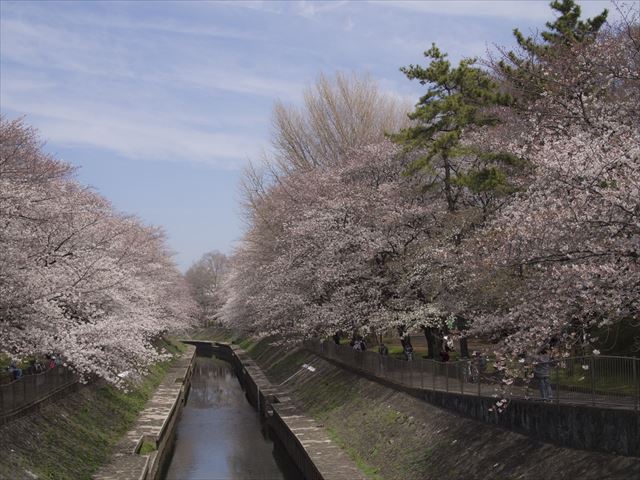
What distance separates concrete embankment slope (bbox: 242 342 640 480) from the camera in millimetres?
14242

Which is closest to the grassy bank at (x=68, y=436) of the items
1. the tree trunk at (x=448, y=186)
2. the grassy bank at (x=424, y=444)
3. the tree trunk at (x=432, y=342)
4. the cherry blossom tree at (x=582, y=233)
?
the grassy bank at (x=424, y=444)

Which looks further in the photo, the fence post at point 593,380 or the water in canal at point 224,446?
the water in canal at point 224,446

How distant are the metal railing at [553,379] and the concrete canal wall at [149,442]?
963 cm

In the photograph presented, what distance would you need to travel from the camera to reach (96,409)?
30328 millimetres

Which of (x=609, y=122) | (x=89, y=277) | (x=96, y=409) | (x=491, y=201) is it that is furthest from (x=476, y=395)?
(x=96, y=409)

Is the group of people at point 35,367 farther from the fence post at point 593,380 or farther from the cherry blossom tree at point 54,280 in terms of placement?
the fence post at point 593,380

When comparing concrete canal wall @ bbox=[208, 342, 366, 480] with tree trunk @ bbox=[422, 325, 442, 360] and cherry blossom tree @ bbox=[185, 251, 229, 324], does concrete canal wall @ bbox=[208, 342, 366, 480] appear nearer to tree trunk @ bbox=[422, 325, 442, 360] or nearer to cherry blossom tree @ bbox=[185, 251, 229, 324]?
tree trunk @ bbox=[422, 325, 442, 360]

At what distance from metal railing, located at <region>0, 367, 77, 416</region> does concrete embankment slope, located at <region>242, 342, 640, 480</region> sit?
10.8 m

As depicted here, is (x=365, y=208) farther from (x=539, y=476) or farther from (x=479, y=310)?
(x=539, y=476)

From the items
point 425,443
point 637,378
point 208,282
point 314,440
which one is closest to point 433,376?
point 425,443

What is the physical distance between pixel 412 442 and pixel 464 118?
12870 millimetres

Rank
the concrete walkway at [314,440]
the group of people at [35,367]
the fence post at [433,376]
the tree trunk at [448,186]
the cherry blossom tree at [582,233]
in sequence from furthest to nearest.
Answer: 1. the tree trunk at [448,186]
2. the group of people at [35,367]
3. the fence post at [433,376]
4. the concrete walkway at [314,440]
5. the cherry blossom tree at [582,233]

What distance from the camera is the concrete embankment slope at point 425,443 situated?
14.2 m

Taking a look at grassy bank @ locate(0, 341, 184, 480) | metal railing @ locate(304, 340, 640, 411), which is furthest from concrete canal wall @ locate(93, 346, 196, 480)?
metal railing @ locate(304, 340, 640, 411)
